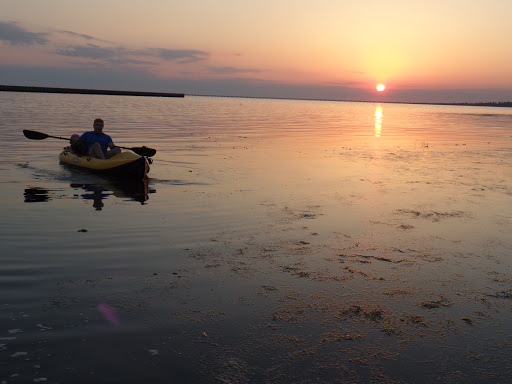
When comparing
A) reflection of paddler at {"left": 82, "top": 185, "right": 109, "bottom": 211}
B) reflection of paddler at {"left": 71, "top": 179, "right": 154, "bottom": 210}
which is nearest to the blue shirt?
reflection of paddler at {"left": 71, "top": 179, "right": 154, "bottom": 210}

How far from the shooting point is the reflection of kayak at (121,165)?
12.8 metres

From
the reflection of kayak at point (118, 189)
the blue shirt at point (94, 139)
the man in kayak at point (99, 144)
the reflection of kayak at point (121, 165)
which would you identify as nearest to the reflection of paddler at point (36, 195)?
the reflection of kayak at point (118, 189)

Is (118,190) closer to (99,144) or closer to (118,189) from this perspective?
(118,189)

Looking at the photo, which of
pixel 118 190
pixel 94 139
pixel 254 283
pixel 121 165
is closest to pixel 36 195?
pixel 118 190

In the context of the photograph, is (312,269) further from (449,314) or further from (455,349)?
(455,349)

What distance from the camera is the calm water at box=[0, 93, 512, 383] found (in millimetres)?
3918

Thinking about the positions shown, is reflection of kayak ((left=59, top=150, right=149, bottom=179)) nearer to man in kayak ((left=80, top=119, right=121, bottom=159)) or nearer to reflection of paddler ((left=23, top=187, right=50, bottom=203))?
man in kayak ((left=80, top=119, right=121, bottom=159))

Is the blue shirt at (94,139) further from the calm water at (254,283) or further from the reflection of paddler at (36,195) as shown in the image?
the reflection of paddler at (36,195)

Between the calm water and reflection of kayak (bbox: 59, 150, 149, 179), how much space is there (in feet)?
3.33

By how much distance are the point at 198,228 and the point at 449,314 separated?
453cm

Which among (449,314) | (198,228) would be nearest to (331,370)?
(449,314)

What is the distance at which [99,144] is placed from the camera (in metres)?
14.0

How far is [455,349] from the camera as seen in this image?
4.23 metres

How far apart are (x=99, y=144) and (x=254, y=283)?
9901 millimetres
